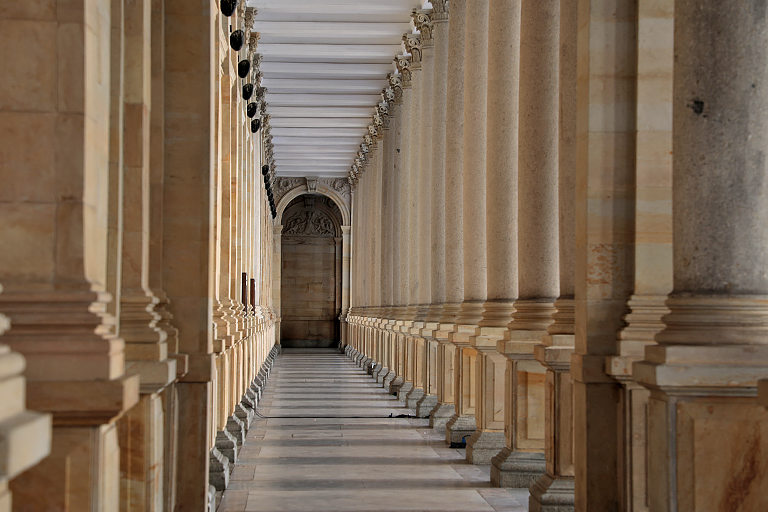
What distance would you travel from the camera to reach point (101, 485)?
18.4ft

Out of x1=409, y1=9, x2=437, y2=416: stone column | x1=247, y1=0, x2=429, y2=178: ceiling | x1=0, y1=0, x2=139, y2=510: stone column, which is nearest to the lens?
x1=0, y1=0, x2=139, y2=510: stone column

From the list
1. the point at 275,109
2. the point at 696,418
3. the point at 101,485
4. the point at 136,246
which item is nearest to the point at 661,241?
the point at 696,418

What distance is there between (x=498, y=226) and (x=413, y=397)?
915 centimetres

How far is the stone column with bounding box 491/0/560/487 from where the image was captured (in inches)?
464

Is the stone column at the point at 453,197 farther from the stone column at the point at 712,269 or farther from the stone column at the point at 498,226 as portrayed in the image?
the stone column at the point at 712,269

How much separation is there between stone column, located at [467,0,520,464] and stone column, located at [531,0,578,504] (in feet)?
10.8

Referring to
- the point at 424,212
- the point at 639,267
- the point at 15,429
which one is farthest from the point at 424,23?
the point at 15,429

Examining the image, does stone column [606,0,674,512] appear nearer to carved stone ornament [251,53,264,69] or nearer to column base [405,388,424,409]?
column base [405,388,424,409]

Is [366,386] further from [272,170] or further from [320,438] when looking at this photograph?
[272,170]

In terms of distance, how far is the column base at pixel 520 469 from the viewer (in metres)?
11.8

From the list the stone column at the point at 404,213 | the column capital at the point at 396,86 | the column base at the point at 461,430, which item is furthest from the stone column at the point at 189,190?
the column capital at the point at 396,86

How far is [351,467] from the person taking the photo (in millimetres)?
13797

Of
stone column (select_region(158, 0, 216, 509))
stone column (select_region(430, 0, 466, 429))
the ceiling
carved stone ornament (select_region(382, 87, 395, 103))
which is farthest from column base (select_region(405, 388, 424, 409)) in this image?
carved stone ornament (select_region(382, 87, 395, 103))

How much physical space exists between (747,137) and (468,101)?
10.0 metres
